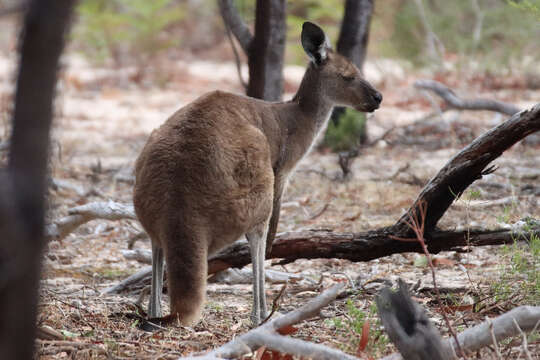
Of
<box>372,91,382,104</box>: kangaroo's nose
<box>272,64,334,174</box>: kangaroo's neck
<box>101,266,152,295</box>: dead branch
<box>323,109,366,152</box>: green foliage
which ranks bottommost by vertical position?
<box>101,266,152,295</box>: dead branch

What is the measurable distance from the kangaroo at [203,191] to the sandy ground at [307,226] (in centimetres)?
26

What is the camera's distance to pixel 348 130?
8406 millimetres

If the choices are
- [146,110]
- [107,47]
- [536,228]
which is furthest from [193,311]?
[107,47]

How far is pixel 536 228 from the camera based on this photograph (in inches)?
155

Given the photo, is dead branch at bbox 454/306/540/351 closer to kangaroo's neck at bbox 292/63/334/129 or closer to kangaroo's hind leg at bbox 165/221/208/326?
kangaroo's hind leg at bbox 165/221/208/326

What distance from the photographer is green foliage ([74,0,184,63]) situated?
15.9 m

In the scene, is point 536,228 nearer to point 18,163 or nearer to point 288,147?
point 288,147

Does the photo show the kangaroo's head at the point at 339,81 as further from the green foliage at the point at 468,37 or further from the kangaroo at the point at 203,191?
the green foliage at the point at 468,37

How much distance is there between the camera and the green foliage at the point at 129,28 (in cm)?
1592

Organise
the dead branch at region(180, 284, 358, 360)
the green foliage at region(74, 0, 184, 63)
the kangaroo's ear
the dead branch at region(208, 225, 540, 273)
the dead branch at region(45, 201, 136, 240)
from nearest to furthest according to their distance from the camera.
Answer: the dead branch at region(180, 284, 358, 360) < the dead branch at region(208, 225, 540, 273) < the kangaroo's ear < the dead branch at region(45, 201, 136, 240) < the green foliage at region(74, 0, 184, 63)

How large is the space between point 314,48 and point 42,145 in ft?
10.5

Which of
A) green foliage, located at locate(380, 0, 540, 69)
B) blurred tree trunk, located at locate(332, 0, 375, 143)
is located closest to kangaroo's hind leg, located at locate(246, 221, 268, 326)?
blurred tree trunk, located at locate(332, 0, 375, 143)

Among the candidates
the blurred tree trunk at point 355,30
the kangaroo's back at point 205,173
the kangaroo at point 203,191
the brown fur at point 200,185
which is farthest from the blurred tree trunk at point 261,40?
the kangaroo's back at point 205,173

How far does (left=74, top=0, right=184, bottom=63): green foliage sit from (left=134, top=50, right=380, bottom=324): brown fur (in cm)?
1261
